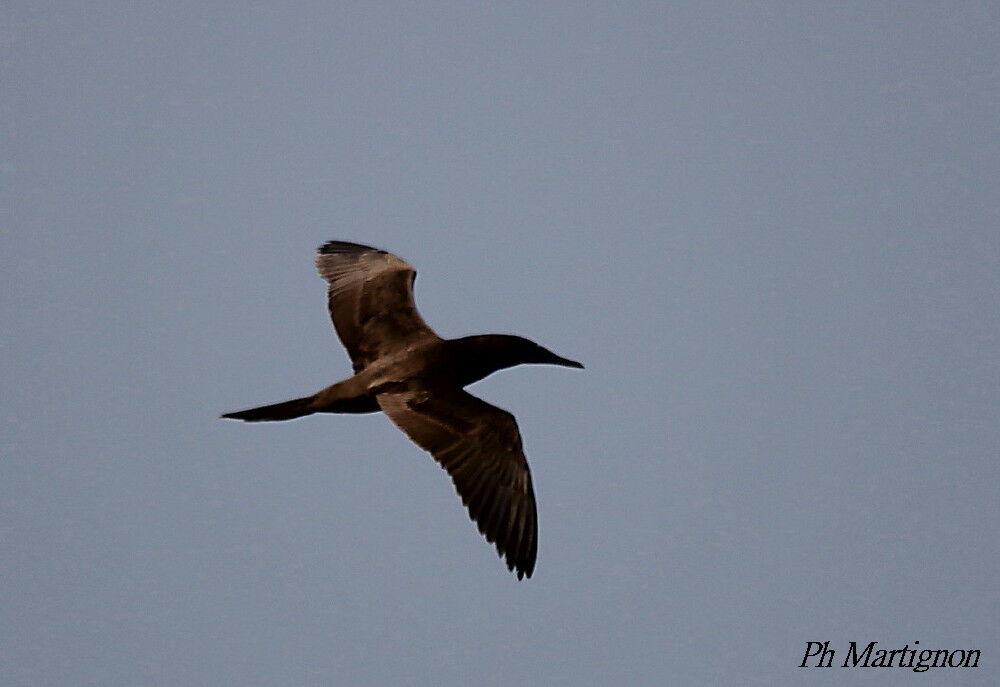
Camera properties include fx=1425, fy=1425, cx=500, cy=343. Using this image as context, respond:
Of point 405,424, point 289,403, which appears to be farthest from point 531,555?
point 289,403

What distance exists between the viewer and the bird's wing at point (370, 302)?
372 inches

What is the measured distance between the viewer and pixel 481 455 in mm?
8523

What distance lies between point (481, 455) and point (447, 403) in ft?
1.37

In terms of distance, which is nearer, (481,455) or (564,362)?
(481,455)

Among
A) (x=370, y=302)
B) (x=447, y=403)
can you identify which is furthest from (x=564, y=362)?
(x=370, y=302)

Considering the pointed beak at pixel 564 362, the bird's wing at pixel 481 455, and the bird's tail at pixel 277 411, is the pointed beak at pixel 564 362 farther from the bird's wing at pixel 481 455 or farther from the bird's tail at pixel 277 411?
the bird's tail at pixel 277 411

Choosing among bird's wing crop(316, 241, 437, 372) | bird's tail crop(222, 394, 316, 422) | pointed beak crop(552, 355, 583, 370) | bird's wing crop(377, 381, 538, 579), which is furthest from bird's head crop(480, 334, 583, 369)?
bird's tail crop(222, 394, 316, 422)

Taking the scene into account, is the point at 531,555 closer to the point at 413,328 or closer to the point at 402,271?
the point at 413,328

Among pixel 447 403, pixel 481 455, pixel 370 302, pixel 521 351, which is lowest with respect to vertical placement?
pixel 481 455

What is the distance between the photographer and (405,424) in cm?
855

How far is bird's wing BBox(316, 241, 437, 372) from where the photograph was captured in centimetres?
945

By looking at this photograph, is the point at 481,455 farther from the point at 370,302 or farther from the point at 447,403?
the point at 370,302

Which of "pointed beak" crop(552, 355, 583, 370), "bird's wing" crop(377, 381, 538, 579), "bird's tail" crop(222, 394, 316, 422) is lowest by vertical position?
"bird's wing" crop(377, 381, 538, 579)

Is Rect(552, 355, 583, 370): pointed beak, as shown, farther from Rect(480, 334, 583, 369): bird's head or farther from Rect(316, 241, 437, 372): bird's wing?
Rect(316, 241, 437, 372): bird's wing
